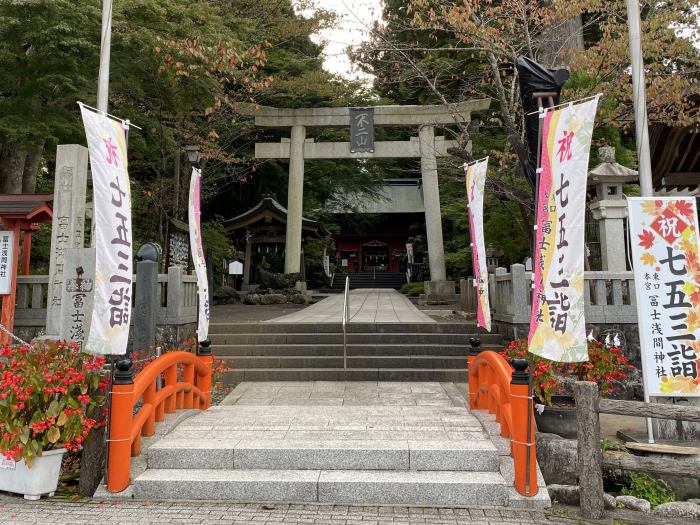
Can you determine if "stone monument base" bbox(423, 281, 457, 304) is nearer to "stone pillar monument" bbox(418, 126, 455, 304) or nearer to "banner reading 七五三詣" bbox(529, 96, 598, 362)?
"stone pillar monument" bbox(418, 126, 455, 304)

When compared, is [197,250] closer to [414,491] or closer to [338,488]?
[338,488]

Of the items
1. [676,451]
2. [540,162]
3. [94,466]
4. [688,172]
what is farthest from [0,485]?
[688,172]

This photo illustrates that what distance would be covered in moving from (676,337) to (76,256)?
321 inches

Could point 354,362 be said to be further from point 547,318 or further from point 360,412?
point 547,318

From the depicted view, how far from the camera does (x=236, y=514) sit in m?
3.77

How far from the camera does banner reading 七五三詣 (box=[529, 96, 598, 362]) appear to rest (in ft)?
13.0

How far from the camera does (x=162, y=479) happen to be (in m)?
4.08

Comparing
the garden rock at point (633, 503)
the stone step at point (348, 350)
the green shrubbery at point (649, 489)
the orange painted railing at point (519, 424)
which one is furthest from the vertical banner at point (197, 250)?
the green shrubbery at point (649, 489)

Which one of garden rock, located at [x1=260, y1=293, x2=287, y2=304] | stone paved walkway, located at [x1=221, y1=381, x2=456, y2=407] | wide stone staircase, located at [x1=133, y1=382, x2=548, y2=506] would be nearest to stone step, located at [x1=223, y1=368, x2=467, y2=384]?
stone paved walkway, located at [x1=221, y1=381, x2=456, y2=407]

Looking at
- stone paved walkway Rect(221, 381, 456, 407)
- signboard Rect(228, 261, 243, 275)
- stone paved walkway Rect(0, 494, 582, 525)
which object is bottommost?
stone paved walkway Rect(0, 494, 582, 525)

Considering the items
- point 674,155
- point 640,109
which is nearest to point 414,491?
point 640,109

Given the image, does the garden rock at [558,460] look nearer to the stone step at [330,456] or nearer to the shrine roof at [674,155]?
the stone step at [330,456]

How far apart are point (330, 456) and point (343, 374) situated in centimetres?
383

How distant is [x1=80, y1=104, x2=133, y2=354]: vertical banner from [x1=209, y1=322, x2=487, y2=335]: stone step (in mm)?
5127
